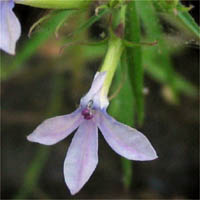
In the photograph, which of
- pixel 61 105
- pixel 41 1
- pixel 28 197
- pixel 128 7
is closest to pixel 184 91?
pixel 61 105

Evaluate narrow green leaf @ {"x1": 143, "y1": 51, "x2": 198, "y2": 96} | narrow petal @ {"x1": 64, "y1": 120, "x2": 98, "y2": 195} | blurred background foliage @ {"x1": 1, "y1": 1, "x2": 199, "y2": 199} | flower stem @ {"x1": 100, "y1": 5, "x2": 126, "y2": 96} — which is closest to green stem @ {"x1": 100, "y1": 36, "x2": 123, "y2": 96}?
flower stem @ {"x1": 100, "y1": 5, "x2": 126, "y2": 96}

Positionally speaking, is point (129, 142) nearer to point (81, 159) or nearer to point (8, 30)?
point (81, 159)

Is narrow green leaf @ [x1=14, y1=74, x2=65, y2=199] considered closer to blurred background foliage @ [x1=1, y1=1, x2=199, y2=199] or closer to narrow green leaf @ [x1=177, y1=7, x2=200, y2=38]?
blurred background foliage @ [x1=1, y1=1, x2=199, y2=199]

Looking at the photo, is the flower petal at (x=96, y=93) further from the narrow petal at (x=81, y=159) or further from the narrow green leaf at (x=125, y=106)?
the narrow green leaf at (x=125, y=106)

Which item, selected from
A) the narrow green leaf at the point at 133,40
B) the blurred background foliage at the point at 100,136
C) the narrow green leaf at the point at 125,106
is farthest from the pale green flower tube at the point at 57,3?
the blurred background foliage at the point at 100,136

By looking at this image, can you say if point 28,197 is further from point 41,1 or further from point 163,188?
point 41,1

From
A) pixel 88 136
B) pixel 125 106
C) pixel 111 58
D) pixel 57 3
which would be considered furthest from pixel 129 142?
pixel 125 106
